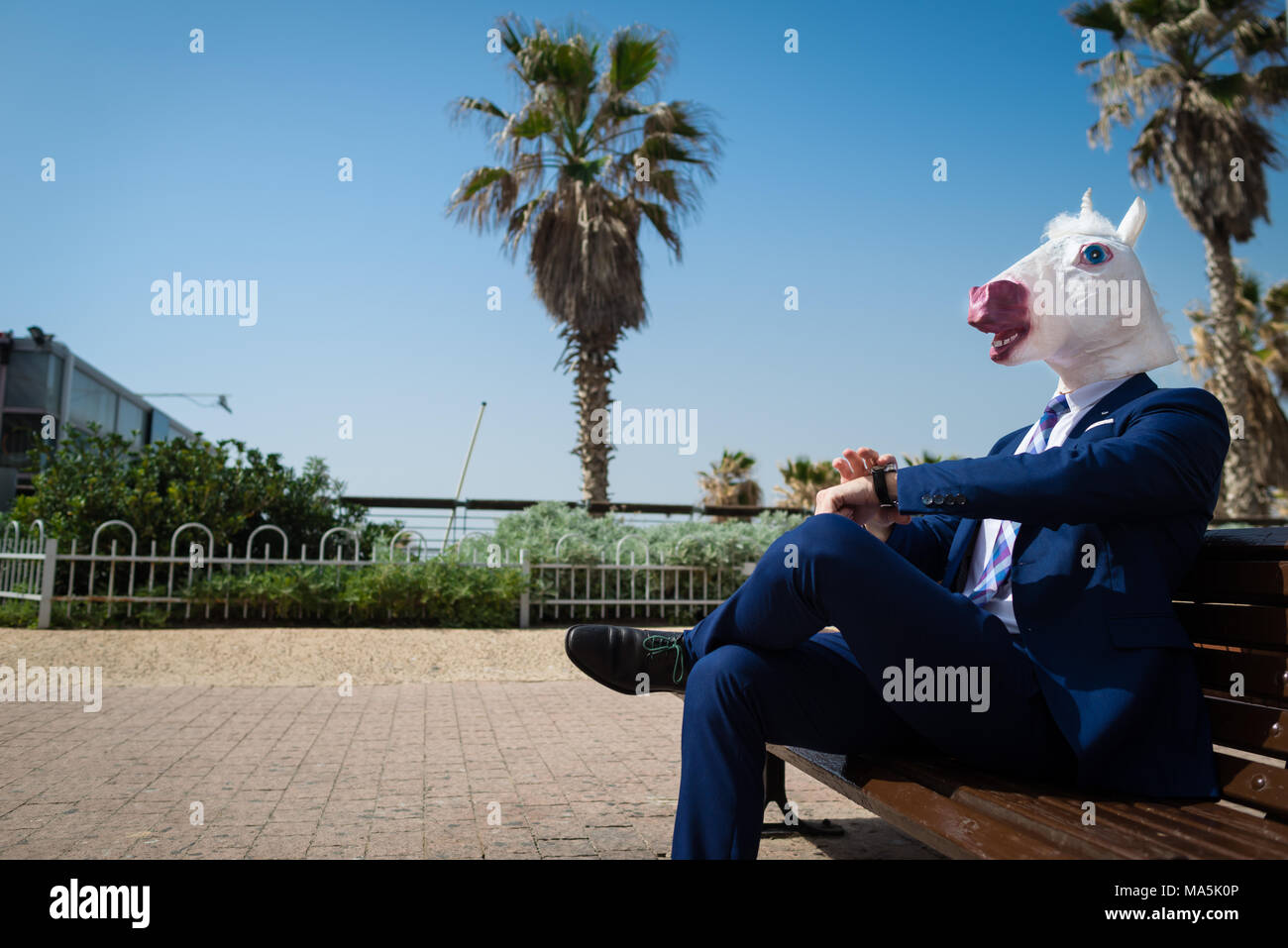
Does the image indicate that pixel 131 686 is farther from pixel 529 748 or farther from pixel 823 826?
pixel 823 826

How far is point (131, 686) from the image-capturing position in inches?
247

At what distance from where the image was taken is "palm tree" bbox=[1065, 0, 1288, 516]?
51.3 ft

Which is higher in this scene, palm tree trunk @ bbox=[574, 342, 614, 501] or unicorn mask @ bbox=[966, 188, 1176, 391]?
palm tree trunk @ bbox=[574, 342, 614, 501]

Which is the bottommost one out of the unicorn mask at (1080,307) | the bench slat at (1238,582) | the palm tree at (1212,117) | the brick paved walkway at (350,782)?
the brick paved walkway at (350,782)

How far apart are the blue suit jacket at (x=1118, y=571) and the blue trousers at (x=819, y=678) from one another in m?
0.11

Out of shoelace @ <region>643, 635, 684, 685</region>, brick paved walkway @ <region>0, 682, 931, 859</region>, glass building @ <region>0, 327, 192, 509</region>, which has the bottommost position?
brick paved walkway @ <region>0, 682, 931, 859</region>

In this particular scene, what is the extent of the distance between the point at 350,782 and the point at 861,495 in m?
2.78

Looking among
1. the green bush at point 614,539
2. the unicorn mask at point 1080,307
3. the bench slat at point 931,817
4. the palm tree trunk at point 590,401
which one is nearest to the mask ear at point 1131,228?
the unicorn mask at point 1080,307

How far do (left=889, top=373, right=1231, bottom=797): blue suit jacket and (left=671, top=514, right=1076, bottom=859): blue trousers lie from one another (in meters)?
0.11

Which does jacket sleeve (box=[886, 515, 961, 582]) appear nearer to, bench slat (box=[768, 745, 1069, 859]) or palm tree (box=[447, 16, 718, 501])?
bench slat (box=[768, 745, 1069, 859])

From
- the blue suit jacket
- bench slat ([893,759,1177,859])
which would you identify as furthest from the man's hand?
bench slat ([893,759,1177,859])

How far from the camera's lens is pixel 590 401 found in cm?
1498

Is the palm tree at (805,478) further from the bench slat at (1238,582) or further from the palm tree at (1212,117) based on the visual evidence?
the bench slat at (1238,582)

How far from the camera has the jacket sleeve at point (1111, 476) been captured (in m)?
1.78
